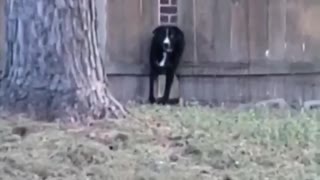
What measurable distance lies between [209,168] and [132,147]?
49 cm

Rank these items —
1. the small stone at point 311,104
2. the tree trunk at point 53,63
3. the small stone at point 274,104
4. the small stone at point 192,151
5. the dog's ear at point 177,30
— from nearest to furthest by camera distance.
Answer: the small stone at point 192,151
the tree trunk at point 53,63
the small stone at point 274,104
the small stone at point 311,104
the dog's ear at point 177,30

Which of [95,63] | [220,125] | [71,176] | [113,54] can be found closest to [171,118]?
[220,125]

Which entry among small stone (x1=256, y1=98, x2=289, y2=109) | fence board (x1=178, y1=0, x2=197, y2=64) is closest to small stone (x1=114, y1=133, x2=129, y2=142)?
small stone (x1=256, y1=98, x2=289, y2=109)

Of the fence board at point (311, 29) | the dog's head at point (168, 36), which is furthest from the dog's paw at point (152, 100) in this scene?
the fence board at point (311, 29)

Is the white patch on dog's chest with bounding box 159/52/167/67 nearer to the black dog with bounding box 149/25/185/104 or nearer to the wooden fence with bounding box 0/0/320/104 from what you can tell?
the black dog with bounding box 149/25/185/104

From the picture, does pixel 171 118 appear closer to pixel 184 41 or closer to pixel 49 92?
pixel 49 92

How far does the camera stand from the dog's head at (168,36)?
8.80m

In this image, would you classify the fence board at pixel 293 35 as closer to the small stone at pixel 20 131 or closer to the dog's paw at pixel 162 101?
the dog's paw at pixel 162 101

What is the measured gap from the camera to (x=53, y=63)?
530 cm

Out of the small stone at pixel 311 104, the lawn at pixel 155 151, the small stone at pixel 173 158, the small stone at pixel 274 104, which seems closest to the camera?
the lawn at pixel 155 151

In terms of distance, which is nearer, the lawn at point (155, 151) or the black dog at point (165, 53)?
the lawn at point (155, 151)

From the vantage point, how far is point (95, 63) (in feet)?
18.0

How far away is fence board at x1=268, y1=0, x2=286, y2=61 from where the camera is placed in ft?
29.8

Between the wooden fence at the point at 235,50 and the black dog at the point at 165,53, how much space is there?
10cm
